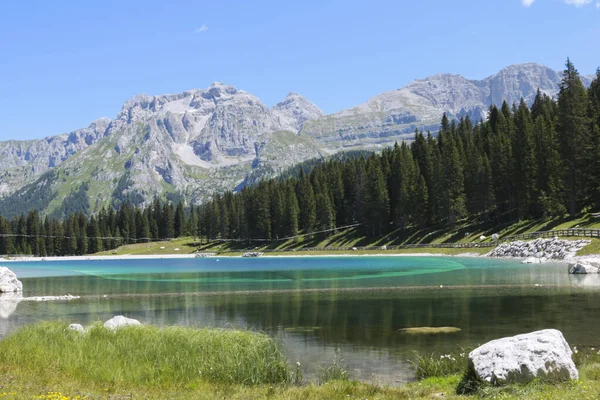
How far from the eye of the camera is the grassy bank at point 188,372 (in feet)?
48.5

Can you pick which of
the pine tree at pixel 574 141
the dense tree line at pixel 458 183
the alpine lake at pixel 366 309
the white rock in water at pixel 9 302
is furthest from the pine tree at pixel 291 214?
the white rock in water at pixel 9 302

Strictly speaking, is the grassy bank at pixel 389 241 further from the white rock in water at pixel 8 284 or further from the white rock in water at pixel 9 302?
the white rock in water at pixel 8 284

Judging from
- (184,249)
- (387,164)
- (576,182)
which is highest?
(387,164)

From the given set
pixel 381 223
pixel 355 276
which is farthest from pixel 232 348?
pixel 381 223

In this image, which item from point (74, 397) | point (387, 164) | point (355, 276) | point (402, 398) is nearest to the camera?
point (74, 397)

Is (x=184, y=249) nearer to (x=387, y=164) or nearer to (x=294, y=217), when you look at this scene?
(x=294, y=217)

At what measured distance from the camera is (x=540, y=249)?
255 ft

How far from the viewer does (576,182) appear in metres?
86.2

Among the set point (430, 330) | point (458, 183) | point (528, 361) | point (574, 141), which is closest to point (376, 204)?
point (458, 183)

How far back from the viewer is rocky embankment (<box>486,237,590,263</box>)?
70156 mm

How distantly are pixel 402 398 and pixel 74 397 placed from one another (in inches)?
341

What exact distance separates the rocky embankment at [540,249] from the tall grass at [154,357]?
60916mm

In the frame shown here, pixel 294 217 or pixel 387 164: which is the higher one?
pixel 387 164

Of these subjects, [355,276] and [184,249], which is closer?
[355,276]
